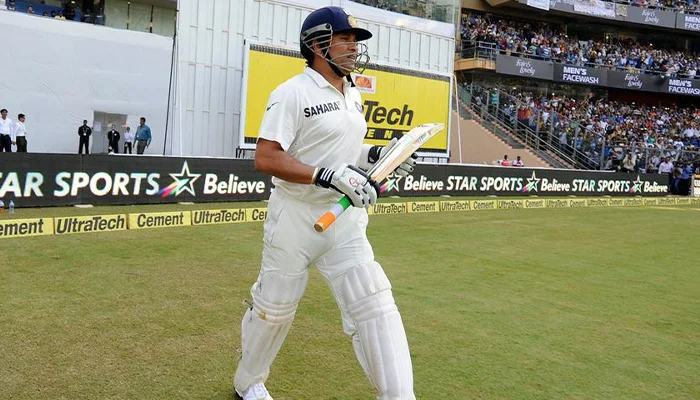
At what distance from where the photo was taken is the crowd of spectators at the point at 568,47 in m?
40.0

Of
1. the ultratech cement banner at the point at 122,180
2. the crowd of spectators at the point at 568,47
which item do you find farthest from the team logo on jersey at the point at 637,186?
the ultratech cement banner at the point at 122,180

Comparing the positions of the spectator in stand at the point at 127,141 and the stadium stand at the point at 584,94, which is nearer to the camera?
the spectator in stand at the point at 127,141

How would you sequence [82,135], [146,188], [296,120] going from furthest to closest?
[82,135]
[146,188]
[296,120]

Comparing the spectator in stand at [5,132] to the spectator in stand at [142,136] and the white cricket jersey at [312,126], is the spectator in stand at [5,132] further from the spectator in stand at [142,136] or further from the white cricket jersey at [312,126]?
the white cricket jersey at [312,126]

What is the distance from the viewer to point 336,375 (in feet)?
14.9

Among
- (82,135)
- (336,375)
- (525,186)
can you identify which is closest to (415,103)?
(525,186)

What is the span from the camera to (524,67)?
39.2m

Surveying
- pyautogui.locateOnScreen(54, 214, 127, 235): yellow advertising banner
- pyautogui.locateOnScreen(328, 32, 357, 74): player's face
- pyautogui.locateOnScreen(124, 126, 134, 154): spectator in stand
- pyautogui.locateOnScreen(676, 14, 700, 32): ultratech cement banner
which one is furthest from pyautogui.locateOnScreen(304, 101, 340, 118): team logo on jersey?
pyautogui.locateOnScreen(676, 14, 700, 32): ultratech cement banner

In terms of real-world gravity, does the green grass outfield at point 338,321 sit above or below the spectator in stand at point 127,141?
below

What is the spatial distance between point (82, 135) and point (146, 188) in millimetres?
8557

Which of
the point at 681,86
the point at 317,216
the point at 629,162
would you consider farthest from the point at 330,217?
the point at 681,86

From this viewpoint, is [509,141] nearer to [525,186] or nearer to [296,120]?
[525,186]

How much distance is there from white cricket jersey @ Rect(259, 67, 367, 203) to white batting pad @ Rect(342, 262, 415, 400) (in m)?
0.49

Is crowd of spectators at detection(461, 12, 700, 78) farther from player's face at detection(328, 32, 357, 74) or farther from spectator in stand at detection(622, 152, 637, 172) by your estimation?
player's face at detection(328, 32, 357, 74)
